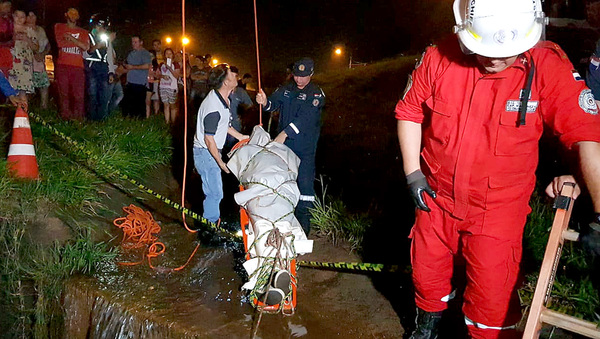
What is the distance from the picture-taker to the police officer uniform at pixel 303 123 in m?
5.13

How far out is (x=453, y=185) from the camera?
2930mm

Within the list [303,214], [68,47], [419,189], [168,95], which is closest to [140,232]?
[303,214]

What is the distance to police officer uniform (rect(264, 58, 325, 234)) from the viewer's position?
513 cm

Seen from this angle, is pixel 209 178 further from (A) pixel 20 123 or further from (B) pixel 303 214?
(A) pixel 20 123

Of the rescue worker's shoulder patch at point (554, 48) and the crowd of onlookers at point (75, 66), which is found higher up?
the rescue worker's shoulder patch at point (554, 48)

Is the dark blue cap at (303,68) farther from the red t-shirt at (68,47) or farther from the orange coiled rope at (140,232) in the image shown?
the red t-shirt at (68,47)

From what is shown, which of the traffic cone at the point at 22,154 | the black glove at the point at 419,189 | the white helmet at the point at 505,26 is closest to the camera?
the white helmet at the point at 505,26

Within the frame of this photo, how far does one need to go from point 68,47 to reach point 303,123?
523 centimetres

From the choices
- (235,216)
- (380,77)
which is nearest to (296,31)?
(380,77)

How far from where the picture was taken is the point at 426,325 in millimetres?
3322

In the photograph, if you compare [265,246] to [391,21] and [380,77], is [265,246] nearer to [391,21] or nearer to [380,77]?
[380,77]

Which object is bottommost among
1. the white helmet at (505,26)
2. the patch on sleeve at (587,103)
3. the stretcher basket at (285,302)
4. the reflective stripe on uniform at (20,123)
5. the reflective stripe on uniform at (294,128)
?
the stretcher basket at (285,302)

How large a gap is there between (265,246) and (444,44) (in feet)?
5.61

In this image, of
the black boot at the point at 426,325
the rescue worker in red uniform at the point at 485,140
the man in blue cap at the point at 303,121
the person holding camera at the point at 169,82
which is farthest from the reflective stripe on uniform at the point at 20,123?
the black boot at the point at 426,325
